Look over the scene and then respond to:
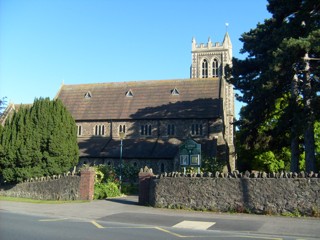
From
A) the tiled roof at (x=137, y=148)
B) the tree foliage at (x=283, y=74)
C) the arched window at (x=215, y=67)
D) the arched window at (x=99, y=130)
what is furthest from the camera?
the arched window at (x=215, y=67)

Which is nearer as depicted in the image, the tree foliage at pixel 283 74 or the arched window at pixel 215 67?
the tree foliage at pixel 283 74

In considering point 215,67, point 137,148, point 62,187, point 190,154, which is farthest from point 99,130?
point 215,67

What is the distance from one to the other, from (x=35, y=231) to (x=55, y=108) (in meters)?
19.9

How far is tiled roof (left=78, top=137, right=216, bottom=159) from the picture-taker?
122 feet

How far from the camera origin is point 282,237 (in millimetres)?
11125

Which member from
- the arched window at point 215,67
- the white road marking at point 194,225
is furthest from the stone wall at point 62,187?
the arched window at point 215,67

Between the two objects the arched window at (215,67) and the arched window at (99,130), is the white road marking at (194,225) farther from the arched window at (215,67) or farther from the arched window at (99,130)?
the arched window at (215,67)

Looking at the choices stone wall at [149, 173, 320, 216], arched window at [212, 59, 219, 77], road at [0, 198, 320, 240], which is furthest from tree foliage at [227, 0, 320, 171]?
arched window at [212, 59, 219, 77]

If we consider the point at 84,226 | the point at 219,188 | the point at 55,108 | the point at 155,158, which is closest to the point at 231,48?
the point at 155,158

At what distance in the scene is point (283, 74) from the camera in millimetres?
19094

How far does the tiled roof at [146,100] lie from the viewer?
41334mm

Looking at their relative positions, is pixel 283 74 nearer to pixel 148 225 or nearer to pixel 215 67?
pixel 148 225

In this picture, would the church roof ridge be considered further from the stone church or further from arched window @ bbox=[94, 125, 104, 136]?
arched window @ bbox=[94, 125, 104, 136]

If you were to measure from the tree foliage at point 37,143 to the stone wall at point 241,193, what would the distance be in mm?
11839
